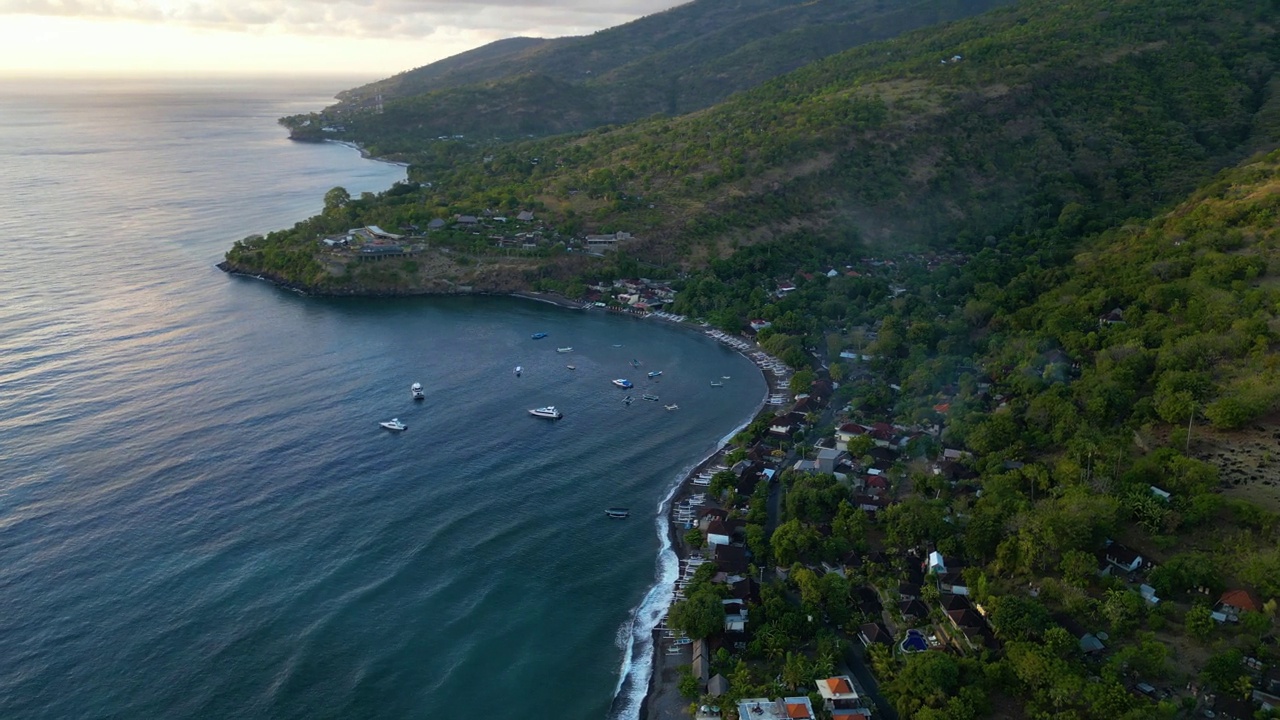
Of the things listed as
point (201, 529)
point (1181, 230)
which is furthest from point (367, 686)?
point (1181, 230)

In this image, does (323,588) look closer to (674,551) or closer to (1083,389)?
(674,551)

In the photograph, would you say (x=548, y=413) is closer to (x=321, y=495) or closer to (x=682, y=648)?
(x=321, y=495)

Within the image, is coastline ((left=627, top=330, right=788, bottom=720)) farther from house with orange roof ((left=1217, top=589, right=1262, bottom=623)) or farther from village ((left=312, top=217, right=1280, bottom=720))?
house with orange roof ((left=1217, top=589, right=1262, bottom=623))

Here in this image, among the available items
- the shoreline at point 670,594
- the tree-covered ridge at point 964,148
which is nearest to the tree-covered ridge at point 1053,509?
the shoreline at point 670,594

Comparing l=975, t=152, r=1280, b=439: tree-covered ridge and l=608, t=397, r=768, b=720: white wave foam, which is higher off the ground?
l=975, t=152, r=1280, b=439: tree-covered ridge

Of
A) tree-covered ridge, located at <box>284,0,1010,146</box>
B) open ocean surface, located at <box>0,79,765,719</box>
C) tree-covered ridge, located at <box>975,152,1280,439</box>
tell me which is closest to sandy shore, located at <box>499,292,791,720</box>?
open ocean surface, located at <box>0,79,765,719</box>

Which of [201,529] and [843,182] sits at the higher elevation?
[843,182]

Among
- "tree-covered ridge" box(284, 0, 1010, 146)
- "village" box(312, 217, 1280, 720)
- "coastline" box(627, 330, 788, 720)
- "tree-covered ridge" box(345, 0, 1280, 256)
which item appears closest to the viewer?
"village" box(312, 217, 1280, 720)

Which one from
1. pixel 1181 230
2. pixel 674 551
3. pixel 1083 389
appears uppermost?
pixel 1181 230
